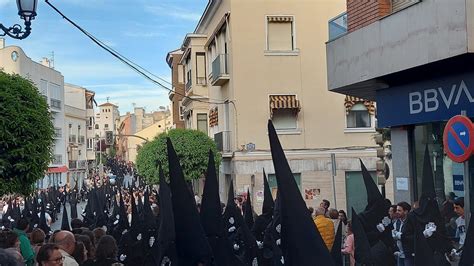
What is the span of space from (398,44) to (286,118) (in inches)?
633

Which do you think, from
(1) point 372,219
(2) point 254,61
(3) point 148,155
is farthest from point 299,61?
(1) point 372,219

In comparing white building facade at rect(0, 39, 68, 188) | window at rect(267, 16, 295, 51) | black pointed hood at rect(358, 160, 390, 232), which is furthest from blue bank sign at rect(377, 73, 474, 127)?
white building facade at rect(0, 39, 68, 188)

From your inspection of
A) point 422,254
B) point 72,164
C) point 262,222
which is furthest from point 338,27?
point 72,164

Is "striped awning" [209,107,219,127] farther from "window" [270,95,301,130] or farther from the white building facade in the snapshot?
the white building facade

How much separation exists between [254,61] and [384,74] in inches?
610

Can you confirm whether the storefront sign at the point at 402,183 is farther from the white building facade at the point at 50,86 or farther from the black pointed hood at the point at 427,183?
the white building facade at the point at 50,86

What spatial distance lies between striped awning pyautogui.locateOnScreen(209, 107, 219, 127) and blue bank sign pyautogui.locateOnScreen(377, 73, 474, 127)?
1925cm

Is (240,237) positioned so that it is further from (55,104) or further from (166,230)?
Result: (55,104)

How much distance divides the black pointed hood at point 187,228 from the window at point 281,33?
21.6m

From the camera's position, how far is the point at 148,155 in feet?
104

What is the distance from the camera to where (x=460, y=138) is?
7156 millimetres

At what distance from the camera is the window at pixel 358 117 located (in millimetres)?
27438

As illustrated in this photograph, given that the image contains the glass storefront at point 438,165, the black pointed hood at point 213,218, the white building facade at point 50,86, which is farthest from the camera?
the white building facade at point 50,86

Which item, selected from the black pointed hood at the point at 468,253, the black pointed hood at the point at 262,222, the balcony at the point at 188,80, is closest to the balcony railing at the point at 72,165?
the balcony at the point at 188,80
